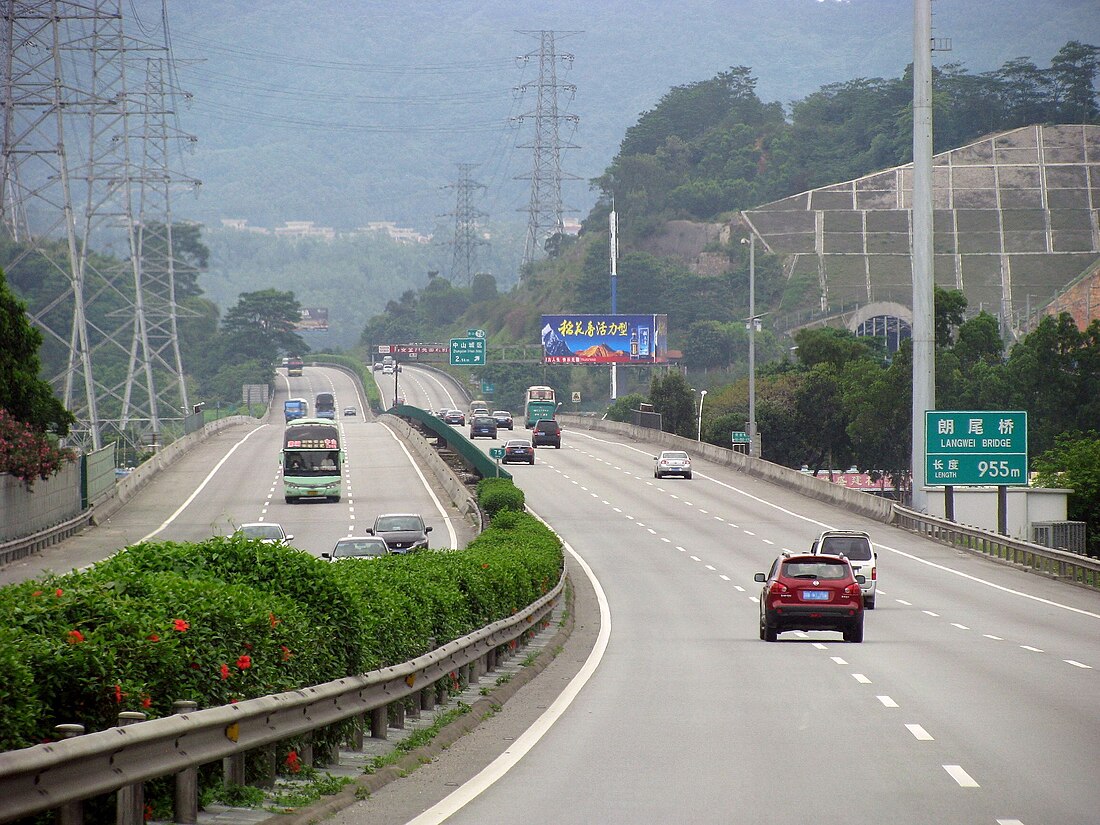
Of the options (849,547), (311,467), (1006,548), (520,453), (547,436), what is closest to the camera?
(849,547)

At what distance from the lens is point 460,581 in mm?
18750

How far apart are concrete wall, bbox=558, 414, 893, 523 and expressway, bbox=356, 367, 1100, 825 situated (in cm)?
1987

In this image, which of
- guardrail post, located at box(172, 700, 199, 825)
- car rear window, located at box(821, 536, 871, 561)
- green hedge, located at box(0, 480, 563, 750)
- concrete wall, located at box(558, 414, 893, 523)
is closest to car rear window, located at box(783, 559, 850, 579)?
car rear window, located at box(821, 536, 871, 561)

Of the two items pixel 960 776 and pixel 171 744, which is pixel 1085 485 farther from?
pixel 171 744

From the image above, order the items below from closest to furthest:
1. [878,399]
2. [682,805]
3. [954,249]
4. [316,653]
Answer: [682,805]
[316,653]
[878,399]
[954,249]

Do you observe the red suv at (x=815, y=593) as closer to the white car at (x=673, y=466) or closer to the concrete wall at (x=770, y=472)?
the concrete wall at (x=770, y=472)

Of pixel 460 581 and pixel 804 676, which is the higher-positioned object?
pixel 460 581

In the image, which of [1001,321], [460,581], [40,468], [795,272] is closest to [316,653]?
[460,581]

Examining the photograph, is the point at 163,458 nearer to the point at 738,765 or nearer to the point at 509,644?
the point at 509,644

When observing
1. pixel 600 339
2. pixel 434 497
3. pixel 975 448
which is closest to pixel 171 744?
pixel 975 448

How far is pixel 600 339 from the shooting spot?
12400 centimetres

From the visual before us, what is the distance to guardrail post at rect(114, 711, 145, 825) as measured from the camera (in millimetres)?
7766

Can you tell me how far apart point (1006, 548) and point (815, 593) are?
22.3 metres

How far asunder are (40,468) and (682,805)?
39.2 metres
